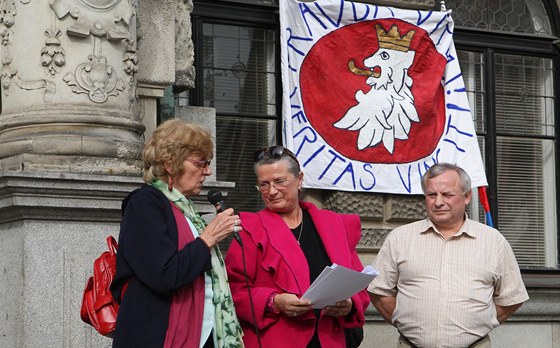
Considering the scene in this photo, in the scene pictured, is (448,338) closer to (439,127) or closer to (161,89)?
(161,89)

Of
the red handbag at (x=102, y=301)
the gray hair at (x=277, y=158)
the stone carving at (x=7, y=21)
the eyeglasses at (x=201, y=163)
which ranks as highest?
the stone carving at (x=7, y=21)

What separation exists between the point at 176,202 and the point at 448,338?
171cm

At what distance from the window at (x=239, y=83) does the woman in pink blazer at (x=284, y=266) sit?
3861 millimetres

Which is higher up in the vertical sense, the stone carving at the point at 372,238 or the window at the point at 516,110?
the window at the point at 516,110

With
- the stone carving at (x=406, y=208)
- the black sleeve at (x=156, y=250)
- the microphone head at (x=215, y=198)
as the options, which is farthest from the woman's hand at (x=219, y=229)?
the stone carving at (x=406, y=208)

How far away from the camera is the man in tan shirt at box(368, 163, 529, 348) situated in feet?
20.8

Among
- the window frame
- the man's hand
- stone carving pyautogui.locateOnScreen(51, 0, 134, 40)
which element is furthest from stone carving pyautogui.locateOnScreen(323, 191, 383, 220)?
the man's hand

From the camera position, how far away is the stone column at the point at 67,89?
22.9 feet

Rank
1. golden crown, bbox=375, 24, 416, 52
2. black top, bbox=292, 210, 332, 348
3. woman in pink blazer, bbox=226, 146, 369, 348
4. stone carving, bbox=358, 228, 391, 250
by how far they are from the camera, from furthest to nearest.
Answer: golden crown, bbox=375, 24, 416, 52 → stone carving, bbox=358, 228, 391, 250 → black top, bbox=292, 210, 332, 348 → woman in pink blazer, bbox=226, 146, 369, 348

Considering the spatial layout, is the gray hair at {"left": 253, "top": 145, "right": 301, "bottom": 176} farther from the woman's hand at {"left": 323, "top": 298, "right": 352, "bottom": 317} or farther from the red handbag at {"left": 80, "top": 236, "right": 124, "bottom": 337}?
the red handbag at {"left": 80, "top": 236, "right": 124, "bottom": 337}

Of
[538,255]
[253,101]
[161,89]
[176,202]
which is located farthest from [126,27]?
[538,255]

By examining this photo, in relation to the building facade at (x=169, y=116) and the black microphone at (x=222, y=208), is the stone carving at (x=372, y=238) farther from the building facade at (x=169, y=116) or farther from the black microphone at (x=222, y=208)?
the black microphone at (x=222, y=208)

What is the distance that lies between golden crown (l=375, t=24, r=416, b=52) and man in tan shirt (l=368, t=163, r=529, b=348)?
3951mm

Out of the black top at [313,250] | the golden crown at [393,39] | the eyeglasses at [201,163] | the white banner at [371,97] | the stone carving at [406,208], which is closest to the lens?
the eyeglasses at [201,163]
